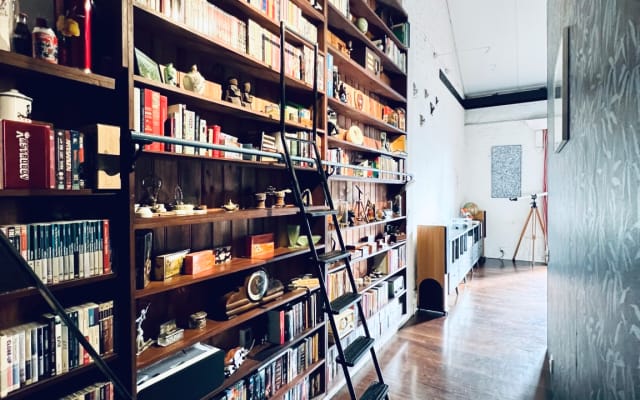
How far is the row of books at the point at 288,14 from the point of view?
6.11ft

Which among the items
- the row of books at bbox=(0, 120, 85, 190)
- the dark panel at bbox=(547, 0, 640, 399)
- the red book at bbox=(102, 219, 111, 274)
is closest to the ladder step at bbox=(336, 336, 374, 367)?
the dark panel at bbox=(547, 0, 640, 399)

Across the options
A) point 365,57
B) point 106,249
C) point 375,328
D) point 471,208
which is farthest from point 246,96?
point 471,208

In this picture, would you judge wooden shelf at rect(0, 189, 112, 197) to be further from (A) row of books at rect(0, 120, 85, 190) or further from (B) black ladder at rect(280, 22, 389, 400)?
(B) black ladder at rect(280, 22, 389, 400)

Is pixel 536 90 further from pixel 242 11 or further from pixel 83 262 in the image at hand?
pixel 83 262

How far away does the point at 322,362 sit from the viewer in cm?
235

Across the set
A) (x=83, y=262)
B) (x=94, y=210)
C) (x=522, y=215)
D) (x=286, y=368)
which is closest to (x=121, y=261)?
(x=83, y=262)

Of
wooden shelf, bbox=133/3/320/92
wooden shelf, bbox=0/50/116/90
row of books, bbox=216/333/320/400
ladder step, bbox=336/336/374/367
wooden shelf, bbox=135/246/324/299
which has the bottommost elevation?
row of books, bbox=216/333/320/400

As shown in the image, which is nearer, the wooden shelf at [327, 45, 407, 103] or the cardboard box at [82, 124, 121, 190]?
the cardboard box at [82, 124, 121, 190]

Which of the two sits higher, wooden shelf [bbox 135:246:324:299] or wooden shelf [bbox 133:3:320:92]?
wooden shelf [bbox 133:3:320:92]

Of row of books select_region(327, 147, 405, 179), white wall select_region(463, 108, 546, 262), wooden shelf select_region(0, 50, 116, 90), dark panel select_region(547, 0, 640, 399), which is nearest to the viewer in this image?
dark panel select_region(547, 0, 640, 399)

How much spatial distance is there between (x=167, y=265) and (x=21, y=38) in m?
0.92

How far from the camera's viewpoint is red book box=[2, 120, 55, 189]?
3.13 feet

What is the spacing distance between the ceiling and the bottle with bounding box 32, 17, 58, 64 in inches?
215

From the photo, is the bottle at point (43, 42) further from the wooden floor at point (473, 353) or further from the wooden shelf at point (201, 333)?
the wooden floor at point (473, 353)
